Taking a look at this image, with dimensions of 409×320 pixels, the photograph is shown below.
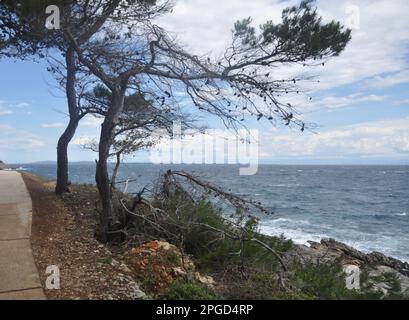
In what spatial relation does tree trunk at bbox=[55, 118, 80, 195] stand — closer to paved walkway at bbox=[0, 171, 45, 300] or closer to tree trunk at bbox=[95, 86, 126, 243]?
paved walkway at bbox=[0, 171, 45, 300]

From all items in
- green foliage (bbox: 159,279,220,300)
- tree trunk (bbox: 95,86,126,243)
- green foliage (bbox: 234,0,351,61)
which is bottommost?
green foliage (bbox: 159,279,220,300)

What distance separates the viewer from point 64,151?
13461mm

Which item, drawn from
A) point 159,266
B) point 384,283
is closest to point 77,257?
point 159,266

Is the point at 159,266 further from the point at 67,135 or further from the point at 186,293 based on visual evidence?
the point at 67,135

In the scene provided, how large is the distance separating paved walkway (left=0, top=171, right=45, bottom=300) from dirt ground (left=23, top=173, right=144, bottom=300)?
0.13m

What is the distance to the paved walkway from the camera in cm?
516

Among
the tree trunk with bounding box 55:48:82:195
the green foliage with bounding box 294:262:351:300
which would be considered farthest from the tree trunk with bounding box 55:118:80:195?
the green foliage with bounding box 294:262:351:300

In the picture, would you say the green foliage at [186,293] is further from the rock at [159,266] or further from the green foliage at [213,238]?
the green foliage at [213,238]

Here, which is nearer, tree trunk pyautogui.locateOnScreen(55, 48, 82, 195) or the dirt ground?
the dirt ground

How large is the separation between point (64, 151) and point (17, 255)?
7342mm

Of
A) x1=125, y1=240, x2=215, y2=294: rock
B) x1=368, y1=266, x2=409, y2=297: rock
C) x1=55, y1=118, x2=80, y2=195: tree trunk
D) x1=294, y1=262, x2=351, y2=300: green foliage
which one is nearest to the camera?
x1=125, y1=240, x2=215, y2=294: rock
